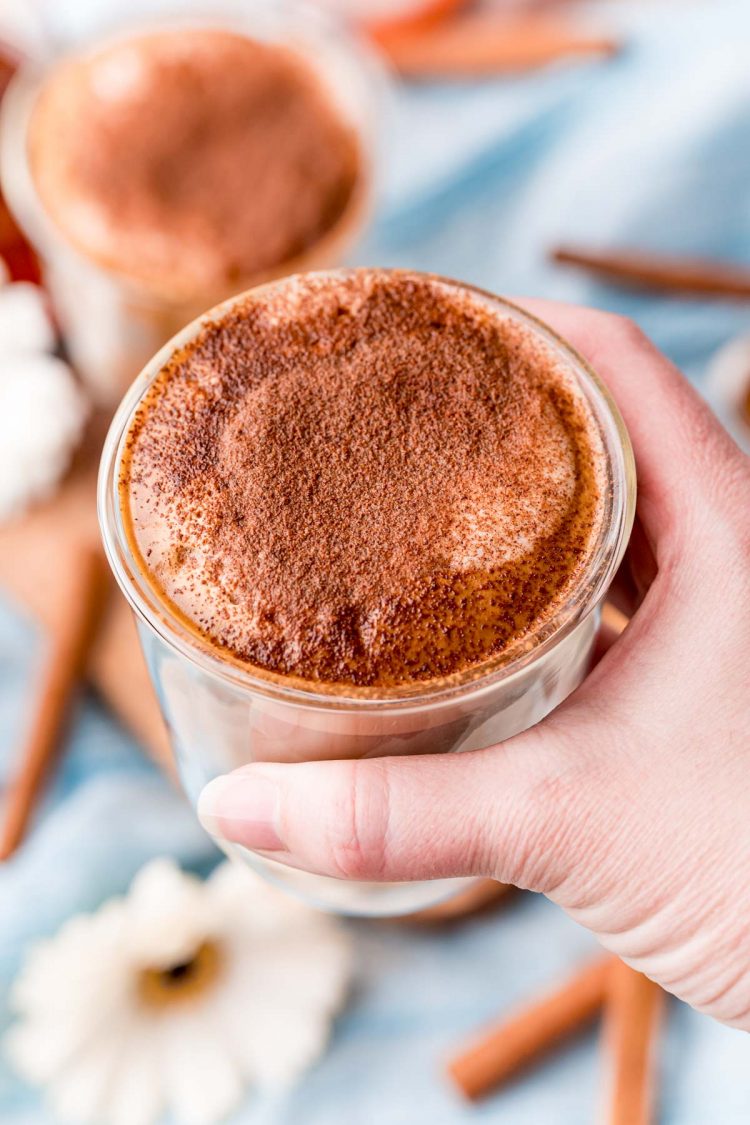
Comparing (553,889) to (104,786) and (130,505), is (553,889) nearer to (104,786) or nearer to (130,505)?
(130,505)

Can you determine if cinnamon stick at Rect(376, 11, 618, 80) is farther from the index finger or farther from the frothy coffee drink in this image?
the frothy coffee drink

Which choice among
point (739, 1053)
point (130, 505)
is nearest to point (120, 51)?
point (130, 505)

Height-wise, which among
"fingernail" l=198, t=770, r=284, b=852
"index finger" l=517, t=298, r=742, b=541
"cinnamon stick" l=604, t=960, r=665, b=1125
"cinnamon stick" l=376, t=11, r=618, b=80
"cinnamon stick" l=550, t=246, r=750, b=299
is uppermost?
"index finger" l=517, t=298, r=742, b=541

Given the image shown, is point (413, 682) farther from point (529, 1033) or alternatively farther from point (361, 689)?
point (529, 1033)

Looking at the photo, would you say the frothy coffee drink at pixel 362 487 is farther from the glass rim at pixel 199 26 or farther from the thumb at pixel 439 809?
the glass rim at pixel 199 26

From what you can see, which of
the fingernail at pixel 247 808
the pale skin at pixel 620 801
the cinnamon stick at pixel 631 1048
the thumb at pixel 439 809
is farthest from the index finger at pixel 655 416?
the cinnamon stick at pixel 631 1048

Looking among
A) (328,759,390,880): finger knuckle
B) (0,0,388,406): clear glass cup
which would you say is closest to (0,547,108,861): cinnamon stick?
(0,0,388,406): clear glass cup

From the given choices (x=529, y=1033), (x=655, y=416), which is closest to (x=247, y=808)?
(x=655, y=416)
